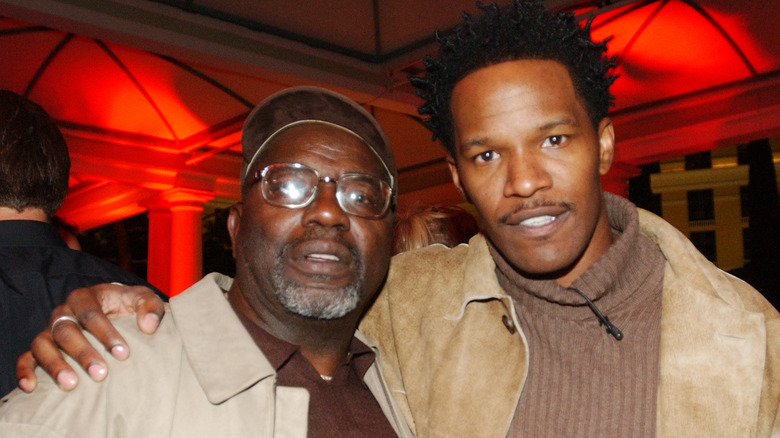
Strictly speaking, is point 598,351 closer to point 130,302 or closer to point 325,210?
point 325,210

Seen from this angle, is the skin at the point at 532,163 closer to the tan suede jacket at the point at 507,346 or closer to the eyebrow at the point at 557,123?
the eyebrow at the point at 557,123

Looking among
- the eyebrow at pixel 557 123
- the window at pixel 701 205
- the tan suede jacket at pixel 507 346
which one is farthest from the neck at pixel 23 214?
the window at pixel 701 205

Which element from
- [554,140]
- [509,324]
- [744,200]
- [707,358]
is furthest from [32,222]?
[744,200]

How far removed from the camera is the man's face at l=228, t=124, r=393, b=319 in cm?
220

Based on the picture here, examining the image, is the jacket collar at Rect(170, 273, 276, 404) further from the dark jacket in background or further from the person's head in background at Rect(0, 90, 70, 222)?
the person's head in background at Rect(0, 90, 70, 222)

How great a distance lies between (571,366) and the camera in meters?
2.21

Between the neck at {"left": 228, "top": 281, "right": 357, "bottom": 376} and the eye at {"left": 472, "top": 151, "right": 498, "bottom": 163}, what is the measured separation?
2.15 feet

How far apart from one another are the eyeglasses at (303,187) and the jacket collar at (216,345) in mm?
359

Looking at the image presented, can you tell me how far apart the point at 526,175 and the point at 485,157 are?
0.59 ft

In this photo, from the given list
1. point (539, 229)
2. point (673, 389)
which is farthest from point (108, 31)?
point (673, 389)

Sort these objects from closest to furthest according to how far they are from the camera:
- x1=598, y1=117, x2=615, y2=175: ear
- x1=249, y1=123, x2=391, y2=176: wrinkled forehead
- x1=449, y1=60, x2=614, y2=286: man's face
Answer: x1=449, y1=60, x2=614, y2=286: man's face
x1=249, y1=123, x2=391, y2=176: wrinkled forehead
x1=598, y1=117, x2=615, y2=175: ear

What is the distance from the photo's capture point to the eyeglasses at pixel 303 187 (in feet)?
7.41

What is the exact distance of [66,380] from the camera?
5.62 ft

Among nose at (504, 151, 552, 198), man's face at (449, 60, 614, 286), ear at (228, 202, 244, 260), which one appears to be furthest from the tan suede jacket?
ear at (228, 202, 244, 260)
